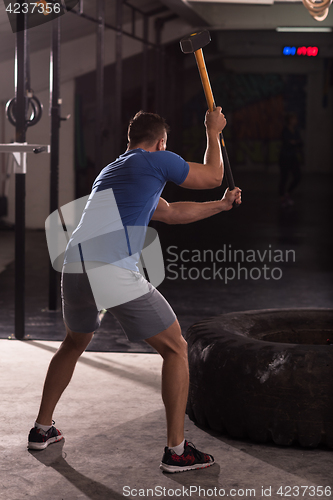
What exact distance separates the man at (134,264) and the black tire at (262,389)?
0.31m

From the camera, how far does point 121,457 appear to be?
108 inches

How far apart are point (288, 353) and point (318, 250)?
6.73 m

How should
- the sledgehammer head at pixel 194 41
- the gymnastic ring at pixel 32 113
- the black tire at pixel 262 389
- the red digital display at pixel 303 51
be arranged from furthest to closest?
the red digital display at pixel 303 51 → the gymnastic ring at pixel 32 113 → the sledgehammer head at pixel 194 41 → the black tire at pixel 262 389

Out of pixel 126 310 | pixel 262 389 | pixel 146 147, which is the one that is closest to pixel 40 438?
pixel 126 310

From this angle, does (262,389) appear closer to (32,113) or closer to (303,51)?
(32,113)

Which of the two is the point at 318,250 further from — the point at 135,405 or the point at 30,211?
the point at 135,405

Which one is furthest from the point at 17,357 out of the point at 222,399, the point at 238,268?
the point at 238,268

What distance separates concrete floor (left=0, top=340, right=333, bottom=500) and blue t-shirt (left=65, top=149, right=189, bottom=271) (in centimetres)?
83

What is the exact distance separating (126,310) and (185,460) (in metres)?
0.65

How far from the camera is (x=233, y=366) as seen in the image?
2.91 m

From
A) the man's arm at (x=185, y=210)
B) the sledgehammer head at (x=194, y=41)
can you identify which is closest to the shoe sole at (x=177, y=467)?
the man's arm at (x=185, y=210)

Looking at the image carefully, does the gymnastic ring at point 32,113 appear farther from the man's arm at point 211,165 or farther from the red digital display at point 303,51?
the red digital display at point 303,51

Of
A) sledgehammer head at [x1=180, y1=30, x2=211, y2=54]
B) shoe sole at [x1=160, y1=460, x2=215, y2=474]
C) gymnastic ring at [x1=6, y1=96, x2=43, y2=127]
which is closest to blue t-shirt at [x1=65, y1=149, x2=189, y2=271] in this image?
sledgehammer head at [x1=180, y1=30, x2=211, y2=54]

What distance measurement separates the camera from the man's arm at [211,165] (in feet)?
8.77
